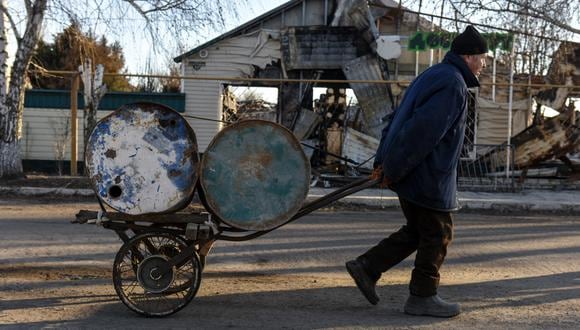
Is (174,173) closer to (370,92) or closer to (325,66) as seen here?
(370,92)

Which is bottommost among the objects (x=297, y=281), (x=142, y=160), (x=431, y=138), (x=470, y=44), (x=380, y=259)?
(x=297, y=281)

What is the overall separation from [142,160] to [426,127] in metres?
2.02

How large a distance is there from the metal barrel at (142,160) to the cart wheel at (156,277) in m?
0.29

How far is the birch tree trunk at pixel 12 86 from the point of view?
12547 millimetres

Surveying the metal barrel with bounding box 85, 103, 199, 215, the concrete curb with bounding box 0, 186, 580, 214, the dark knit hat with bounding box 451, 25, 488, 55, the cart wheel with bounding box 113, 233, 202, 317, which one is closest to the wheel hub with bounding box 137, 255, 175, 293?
the cart wheel with bounding box 113, 233, 202, 317

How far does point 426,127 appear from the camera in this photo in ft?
13.9

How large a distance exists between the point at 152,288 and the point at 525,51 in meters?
11.4

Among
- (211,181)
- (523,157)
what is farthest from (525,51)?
(211,181)

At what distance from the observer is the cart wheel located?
4508 mm

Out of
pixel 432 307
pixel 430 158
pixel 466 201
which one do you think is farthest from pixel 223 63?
pixel 432 307

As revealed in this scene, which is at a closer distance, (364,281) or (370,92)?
(364,281)

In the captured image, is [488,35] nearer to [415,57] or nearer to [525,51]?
[525,51]

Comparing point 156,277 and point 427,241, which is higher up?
point 427,241

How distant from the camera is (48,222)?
28.5 ft
